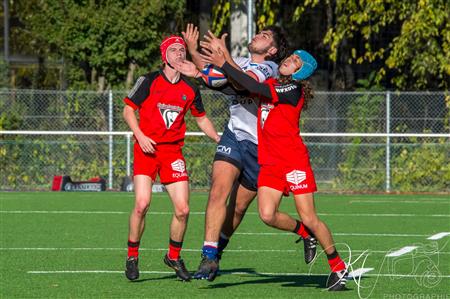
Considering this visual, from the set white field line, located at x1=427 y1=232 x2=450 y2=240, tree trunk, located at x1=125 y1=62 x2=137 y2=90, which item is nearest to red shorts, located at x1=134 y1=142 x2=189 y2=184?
white field line, located at x1=427 y1=232 x2=450 y2=240

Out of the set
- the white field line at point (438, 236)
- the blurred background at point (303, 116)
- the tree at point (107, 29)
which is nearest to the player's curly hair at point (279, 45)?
the white field line at point (438, 236)

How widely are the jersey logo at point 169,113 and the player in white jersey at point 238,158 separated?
0.49 metres

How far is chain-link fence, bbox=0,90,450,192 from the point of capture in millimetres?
24281

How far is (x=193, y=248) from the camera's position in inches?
539

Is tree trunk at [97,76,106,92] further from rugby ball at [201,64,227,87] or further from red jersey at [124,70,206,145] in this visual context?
rugby ball at [201,64,227,87]

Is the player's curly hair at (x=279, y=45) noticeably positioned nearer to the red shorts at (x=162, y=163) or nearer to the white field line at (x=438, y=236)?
the red shorts at (x=162, y=163)

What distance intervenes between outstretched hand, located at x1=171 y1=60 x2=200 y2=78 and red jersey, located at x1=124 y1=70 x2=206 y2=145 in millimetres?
284

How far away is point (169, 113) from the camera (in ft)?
34.9

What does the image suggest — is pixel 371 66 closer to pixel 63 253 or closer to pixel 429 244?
pixel 429 244

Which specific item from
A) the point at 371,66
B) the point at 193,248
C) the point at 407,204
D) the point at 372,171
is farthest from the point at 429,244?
the point at 371,66

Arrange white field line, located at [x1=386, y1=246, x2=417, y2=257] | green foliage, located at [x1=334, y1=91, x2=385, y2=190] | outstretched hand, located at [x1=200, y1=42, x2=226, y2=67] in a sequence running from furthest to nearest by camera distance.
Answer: green foliage, located at [x1=334, y1=91, x2=385, y2=190]
white field line, located at [x1=386, y1=246, x2=417, y2=257]
outstretched hand, located at [x1=200, y1=42, x2=226, y2=67]

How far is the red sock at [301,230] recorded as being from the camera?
35.3ft

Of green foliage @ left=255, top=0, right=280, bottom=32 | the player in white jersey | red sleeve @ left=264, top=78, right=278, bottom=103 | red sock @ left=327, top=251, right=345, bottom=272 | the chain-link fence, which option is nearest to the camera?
red sleeve @ left=264, top=78, right=278, bottom=103

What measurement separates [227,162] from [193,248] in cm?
321
